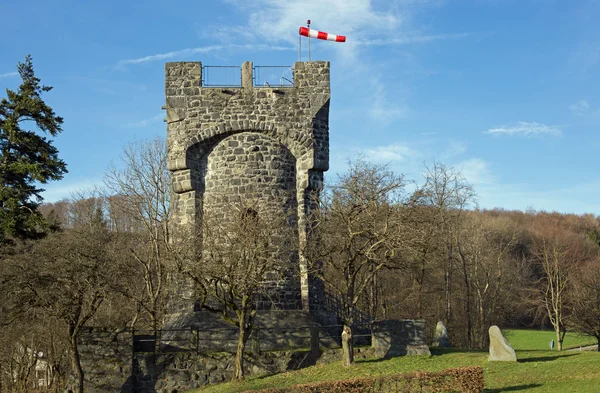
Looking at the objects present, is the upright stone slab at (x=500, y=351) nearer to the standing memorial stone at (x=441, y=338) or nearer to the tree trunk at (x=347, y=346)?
the tree trunk at (x=347, y=346)

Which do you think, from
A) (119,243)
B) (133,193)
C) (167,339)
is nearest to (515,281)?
(133,193)

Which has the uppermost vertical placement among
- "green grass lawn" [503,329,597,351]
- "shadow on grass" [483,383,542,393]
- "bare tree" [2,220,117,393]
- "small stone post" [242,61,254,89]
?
"small stone post" [242,61,254,89]

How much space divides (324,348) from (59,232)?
34.9ft

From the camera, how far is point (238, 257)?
19688 millimetres

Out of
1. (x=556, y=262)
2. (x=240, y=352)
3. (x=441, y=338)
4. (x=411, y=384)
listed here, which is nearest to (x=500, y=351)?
(x=411, y=384)

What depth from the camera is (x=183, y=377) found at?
2059cm

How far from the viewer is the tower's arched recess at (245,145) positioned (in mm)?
22844

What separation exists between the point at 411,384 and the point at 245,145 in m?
10.6

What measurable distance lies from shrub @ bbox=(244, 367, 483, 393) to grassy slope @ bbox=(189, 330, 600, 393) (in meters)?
0.94

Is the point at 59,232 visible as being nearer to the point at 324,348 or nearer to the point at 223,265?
the point at 223,265

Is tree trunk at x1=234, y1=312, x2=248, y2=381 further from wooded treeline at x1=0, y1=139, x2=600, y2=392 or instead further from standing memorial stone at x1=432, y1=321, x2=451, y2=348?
standing memorial stone at x1=432, y1=321, x2=451, y2=348

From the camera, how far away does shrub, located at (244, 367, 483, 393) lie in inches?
590

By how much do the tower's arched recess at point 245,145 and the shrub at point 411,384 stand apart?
7.60 meters

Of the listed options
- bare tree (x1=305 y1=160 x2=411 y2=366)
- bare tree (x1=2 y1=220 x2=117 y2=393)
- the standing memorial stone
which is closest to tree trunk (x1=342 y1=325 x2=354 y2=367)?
bare tree (x1=305 y1=160 x2=411 y2=366)
